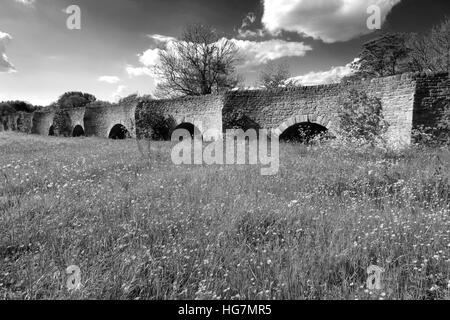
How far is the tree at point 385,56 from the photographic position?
2503 cm

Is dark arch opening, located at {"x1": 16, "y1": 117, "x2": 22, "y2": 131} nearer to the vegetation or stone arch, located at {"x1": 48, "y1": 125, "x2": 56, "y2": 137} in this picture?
stone arch, located at {"x1": 48, "y1": 125, "x2": 56, "y2": 137}

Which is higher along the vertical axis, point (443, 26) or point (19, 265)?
point (443, 26)

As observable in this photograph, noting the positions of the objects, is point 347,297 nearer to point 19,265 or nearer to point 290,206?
point 290,206

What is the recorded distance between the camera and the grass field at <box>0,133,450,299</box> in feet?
A: 6.03

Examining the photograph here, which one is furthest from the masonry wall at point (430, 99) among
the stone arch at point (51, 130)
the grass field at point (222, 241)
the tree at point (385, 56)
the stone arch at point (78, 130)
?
the stone arch at point (51, 130)

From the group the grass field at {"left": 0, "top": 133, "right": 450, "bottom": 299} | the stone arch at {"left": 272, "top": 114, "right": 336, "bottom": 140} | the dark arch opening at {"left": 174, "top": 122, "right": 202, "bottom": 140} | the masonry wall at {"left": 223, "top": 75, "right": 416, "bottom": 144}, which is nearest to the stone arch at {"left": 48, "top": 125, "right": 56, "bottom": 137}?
the dark arch opening at {"left": 174, "top": 122, "right": 202, "bottom": 140}

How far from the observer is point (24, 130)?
1129 inches

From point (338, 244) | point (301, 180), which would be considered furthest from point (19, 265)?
point (301, 180)

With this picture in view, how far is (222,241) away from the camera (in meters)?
2.43

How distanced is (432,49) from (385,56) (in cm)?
432

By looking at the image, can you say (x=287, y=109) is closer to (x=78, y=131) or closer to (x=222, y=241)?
(x=222, y=241)

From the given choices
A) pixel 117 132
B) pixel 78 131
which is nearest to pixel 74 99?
pixel 78 131

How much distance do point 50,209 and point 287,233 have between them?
262 cm

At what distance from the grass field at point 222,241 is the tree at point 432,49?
20794 millimetres
